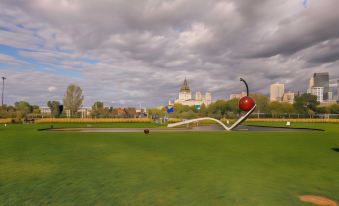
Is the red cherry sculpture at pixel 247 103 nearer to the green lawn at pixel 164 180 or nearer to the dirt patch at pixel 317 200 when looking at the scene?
the green lawn at pixel 164 180

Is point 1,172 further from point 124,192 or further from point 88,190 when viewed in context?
point 124,192

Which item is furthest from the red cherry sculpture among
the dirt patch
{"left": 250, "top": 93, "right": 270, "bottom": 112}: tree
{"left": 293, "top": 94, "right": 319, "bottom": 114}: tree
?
{"left": 293, "top": 94, "right": 319, "bottom": 114}: tree

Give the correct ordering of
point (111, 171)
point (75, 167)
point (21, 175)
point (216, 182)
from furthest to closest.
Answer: point (75, 167) < point (111, 171) < point (21, 175) < point (216, 182)

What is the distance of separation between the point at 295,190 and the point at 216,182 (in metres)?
2.41

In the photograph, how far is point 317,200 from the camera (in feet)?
20.4

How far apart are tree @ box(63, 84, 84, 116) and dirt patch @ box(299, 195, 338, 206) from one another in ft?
267

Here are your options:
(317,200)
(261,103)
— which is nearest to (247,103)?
(317,200)

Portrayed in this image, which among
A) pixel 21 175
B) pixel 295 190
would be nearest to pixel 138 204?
pixel 295 190

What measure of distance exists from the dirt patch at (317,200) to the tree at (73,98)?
81.4 meters

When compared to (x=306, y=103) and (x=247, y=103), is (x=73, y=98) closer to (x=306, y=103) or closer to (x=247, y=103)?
(x=247, y=103)

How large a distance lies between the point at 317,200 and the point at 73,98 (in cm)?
8272

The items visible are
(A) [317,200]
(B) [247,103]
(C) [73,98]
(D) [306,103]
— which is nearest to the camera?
(A) [317,200]

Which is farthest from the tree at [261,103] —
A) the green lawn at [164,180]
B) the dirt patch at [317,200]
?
the dirt patch at [317,200]

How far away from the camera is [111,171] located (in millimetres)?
9227
